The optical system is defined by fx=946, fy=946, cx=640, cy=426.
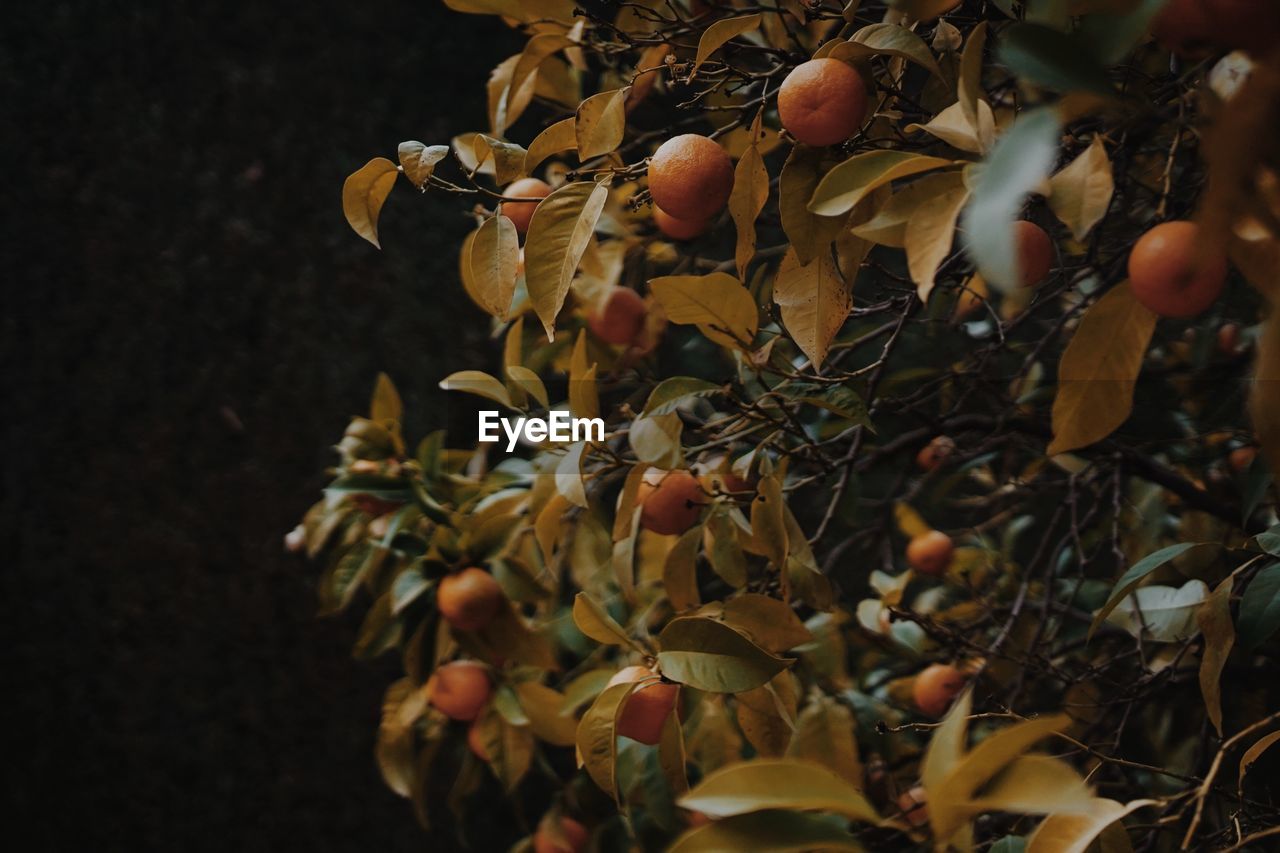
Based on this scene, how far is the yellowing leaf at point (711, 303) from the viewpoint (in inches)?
20.1

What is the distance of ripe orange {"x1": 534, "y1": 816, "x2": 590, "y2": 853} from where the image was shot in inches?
33.1

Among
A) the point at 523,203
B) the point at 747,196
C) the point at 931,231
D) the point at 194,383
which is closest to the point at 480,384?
the point at 523,203

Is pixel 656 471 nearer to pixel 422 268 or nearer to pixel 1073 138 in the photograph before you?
pixel 1073 138

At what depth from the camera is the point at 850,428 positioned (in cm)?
64

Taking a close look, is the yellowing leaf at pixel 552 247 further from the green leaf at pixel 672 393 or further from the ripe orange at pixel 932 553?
the ripe orange at pixel 932 553

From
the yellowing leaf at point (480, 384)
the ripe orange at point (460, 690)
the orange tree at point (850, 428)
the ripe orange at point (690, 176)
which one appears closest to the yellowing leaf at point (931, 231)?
the orange tree at point (850, 428)

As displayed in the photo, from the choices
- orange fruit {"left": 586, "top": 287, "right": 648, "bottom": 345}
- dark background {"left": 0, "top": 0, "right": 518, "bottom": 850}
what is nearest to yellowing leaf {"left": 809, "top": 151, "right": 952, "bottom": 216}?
orange fruit {"left": 586, "top": 287, "right": 648, "bottom": 345}

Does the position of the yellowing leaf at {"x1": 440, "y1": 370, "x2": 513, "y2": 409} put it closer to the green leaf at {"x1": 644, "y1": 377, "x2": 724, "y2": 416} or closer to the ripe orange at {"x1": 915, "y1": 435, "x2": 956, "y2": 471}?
the green leaf at {"x1": 644, "y1": 377, "x2": 724, "y2": 416}

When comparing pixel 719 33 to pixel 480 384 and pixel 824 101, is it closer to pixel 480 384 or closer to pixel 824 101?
pixel 824 101

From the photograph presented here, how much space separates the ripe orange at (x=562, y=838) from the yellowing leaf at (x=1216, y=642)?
555mm

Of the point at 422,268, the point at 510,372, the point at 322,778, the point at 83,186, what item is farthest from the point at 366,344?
the point at 510,372

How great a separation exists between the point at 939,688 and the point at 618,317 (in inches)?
15.3

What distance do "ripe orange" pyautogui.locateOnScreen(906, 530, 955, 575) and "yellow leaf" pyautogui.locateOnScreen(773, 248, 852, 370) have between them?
0.44m

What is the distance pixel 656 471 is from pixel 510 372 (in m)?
0.12
